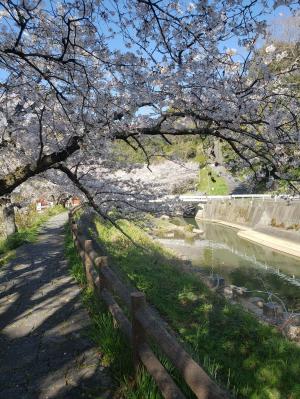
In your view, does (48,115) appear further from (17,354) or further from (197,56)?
(17,354)

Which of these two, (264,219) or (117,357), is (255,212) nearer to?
(264,219)

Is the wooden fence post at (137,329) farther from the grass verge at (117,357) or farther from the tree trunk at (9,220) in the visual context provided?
the tree trunk at (9,220)

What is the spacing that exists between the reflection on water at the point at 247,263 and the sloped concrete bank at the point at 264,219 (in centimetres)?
84

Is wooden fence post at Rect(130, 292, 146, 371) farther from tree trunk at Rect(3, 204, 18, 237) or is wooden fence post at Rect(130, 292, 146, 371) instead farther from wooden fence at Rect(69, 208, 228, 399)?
tree trunk at Rect(3, 204, 18, 237)

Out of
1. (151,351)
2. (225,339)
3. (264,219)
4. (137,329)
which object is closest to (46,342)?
(137,329)

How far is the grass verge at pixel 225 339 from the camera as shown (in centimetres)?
561

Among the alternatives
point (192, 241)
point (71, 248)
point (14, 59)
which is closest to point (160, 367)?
point (14, 59)

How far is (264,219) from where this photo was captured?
30.8 metres

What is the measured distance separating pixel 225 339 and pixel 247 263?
13532 mm

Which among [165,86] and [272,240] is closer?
[165,86]

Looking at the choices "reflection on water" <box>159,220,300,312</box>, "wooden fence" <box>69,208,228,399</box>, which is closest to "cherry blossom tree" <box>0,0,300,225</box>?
"wooden fence" <box>69,208,228,399</box>

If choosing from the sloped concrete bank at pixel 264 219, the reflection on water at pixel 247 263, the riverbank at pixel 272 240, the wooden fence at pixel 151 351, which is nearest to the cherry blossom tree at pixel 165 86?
the wooden fence at pixel 151 351

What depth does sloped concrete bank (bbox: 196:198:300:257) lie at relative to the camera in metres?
24.5

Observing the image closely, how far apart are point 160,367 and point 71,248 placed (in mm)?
9280
